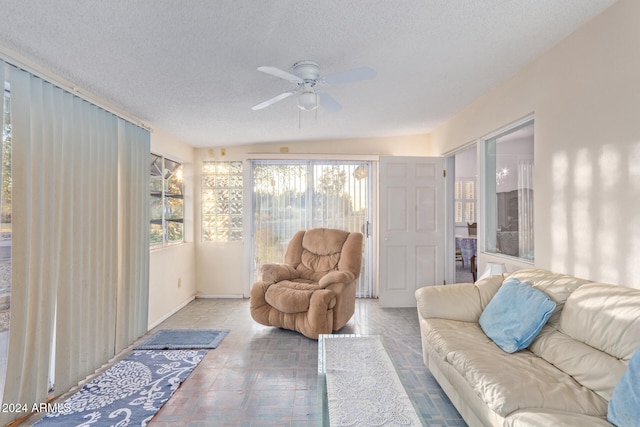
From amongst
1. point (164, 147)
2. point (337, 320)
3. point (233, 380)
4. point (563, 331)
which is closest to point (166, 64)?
point (164, 147)

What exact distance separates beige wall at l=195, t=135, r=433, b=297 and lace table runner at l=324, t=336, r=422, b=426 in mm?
3023

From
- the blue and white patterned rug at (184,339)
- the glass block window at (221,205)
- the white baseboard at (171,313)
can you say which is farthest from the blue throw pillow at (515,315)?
the glass block window at (221,205)

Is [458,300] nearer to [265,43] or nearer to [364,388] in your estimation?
[364,388]

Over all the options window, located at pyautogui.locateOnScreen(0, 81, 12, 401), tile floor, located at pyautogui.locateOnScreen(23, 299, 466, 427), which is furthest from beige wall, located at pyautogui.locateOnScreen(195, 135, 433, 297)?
window, located at pyautogui.locateOnScreen(0, 81, 12, 401)

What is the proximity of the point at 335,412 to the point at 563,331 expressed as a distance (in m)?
1.40

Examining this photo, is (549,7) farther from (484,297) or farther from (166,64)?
(166,64)

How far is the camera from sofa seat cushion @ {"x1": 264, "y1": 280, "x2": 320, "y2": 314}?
331 centimetres

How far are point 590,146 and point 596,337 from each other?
118 cm

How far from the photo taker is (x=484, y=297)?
2.53 m

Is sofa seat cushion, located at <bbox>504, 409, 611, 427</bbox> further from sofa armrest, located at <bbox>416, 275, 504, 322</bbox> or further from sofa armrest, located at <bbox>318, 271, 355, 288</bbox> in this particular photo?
sofa armrest, located at <bbox>318, 271, 355, 288</bbox>

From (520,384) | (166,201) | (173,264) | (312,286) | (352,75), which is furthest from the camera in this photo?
(166,201)

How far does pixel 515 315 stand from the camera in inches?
82.0

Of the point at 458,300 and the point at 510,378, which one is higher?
the point at 458,300

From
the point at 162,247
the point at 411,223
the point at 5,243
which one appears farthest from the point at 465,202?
the point at 5,243
